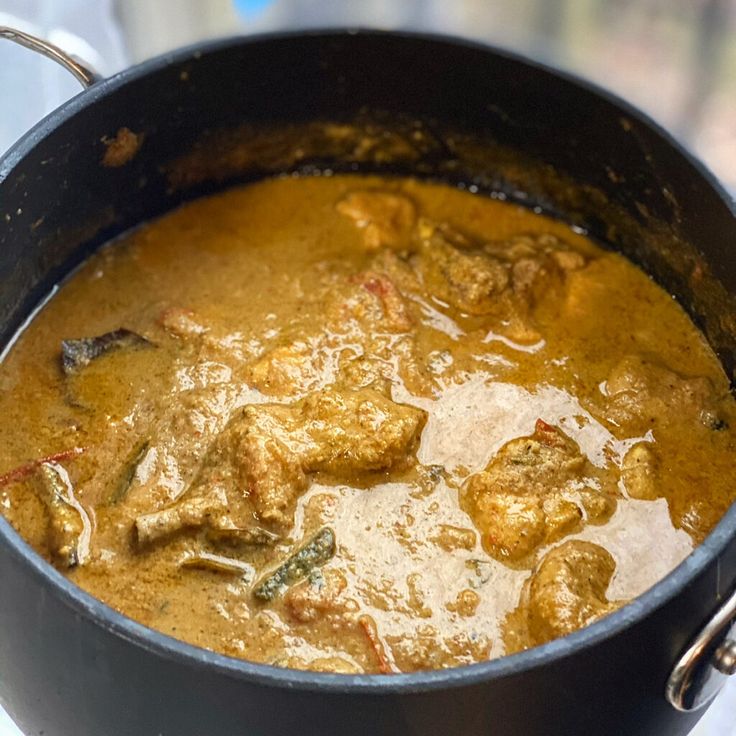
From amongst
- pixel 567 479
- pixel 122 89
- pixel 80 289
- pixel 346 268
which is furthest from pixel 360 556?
pixel 122 89

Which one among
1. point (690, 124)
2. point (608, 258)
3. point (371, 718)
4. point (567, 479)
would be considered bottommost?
point (371, 718)

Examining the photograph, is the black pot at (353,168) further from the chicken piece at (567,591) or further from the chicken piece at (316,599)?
the chicken piece at (316,599)

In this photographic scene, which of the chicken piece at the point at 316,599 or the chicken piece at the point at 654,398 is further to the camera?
the chicken piece at the point at 654,398

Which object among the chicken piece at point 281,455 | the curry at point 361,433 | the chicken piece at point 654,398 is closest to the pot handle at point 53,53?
the curry at point 361,433

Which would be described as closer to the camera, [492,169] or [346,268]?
[346,268]

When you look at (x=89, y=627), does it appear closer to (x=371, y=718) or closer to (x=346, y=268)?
(x=371, y=718)

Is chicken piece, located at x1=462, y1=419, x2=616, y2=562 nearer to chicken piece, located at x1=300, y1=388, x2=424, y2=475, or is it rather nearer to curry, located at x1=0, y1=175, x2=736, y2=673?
curry, located at x1=0, y1=175, x2=736, y2=673

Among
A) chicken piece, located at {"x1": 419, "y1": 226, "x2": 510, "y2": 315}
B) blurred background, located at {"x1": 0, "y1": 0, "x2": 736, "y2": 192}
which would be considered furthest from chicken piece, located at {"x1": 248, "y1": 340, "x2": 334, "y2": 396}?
blurred background, located at {"x1": 0, "y1": 0, "x2": 736, "y2": 192}

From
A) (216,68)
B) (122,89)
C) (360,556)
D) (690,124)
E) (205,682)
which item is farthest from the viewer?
(690,124)
